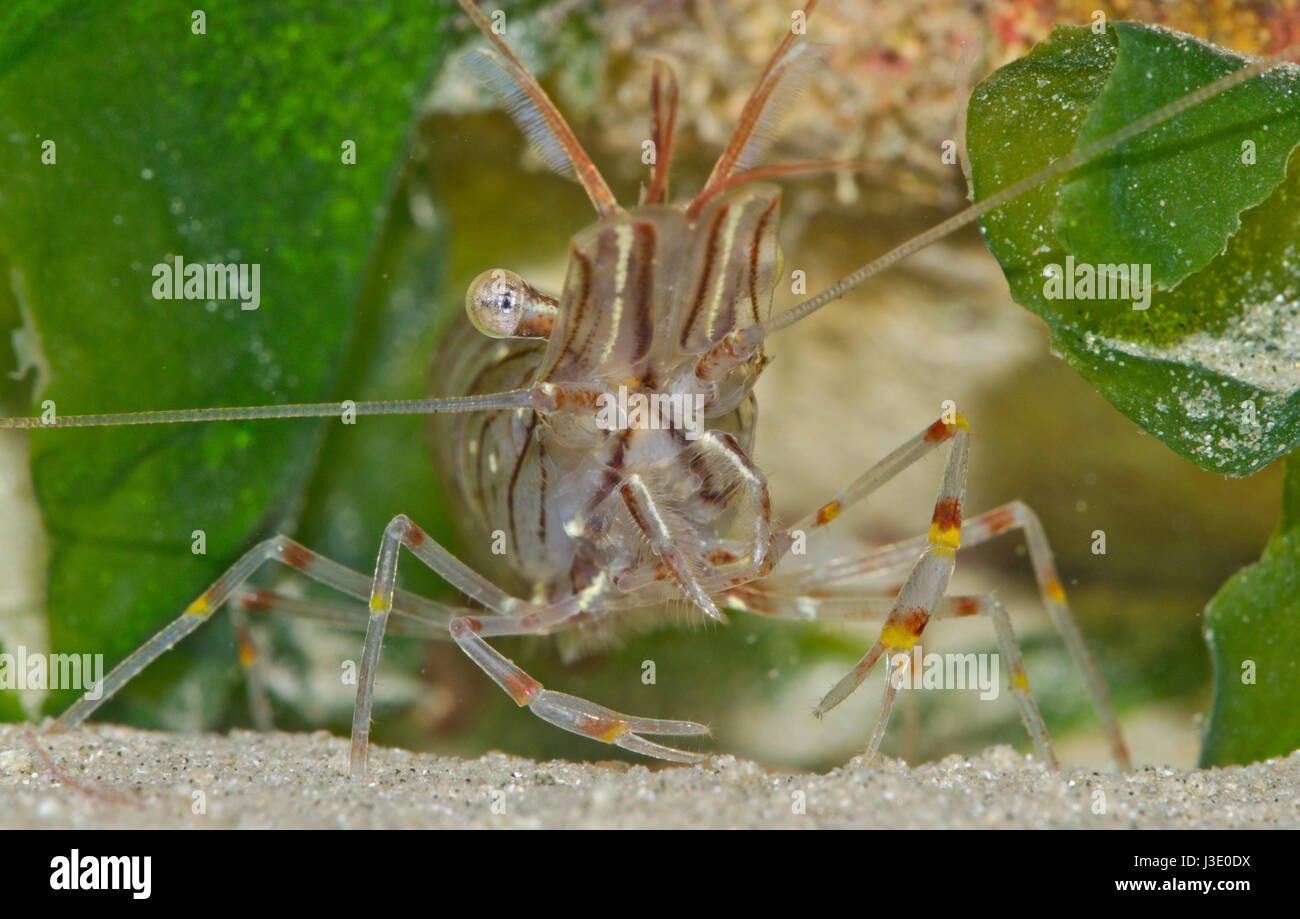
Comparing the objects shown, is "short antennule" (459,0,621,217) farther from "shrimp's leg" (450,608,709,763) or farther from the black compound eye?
"shrimp's leg" (450,608,709,763)

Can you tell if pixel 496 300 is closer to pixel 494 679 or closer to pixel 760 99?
pixel 760 99

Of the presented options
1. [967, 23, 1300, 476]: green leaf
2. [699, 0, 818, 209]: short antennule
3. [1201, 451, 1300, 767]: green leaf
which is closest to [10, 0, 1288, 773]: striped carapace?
[699, 0, 818, 209]: short antennule

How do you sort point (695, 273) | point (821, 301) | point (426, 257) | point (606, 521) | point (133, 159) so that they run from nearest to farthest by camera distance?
point (821, 301) < point (695, 273) < point (606, 521) < point (133, 159) < point (426, 257)

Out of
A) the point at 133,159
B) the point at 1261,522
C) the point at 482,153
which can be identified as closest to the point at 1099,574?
the point at 1261,522

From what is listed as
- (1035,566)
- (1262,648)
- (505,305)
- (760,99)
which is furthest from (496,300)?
(1262,648)

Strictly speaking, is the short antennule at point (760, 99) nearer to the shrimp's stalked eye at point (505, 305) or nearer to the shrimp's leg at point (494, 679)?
the shrimp's stalked eye at point (505, 305)

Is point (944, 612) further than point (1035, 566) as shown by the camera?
No

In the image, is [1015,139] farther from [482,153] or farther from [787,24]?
[482,153]
